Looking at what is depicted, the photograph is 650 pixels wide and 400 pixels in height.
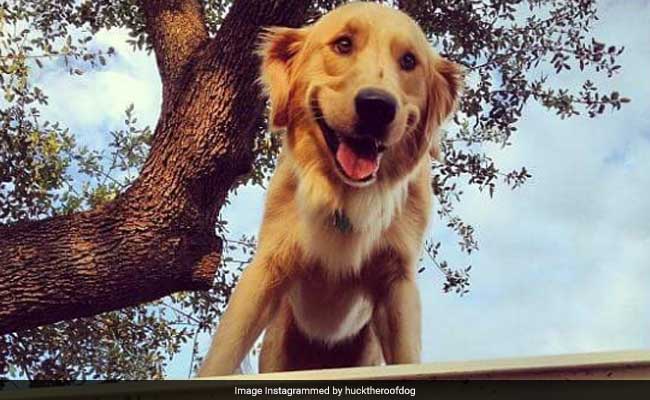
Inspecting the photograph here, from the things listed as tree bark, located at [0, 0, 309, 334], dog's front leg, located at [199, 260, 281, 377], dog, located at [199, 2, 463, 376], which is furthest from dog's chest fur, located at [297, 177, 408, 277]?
tree bark, located at [0, 0, 309, 334]

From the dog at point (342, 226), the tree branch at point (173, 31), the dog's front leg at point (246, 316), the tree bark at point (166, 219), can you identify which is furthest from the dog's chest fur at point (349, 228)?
the tree branch at point (173, 31)

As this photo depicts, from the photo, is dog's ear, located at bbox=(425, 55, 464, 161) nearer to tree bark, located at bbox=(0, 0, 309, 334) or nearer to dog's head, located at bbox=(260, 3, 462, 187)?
dog's head, located at bbox=(260, 3, 462, 187)

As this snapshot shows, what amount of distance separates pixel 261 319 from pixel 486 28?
861 mm

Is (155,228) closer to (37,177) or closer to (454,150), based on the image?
(37,177)

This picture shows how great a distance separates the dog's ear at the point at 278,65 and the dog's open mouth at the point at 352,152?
0.32ft

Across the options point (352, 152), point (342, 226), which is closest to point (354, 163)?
point (352, 152)

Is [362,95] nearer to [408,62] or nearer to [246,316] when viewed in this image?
A: [408,62]

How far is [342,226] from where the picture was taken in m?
1.98

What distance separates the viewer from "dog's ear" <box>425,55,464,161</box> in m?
1.97

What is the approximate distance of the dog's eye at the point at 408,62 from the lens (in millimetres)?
1931

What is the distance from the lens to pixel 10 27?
87.8 inches

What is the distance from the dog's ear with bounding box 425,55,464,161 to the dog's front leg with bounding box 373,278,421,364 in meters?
0.30

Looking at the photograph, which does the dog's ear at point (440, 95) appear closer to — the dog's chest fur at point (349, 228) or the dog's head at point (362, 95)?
the dog's head at point (362, 95)

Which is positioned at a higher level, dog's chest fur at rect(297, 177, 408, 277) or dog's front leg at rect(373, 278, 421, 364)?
dog's chest fur at rect(297, 177, 408, 277)
